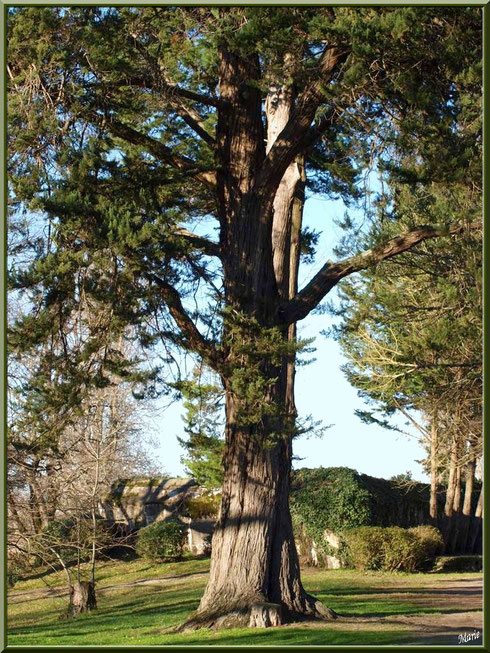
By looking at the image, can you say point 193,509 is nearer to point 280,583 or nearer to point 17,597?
point 17,597

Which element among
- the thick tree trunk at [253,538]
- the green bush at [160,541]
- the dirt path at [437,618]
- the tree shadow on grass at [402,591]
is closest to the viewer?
the dirt path at [437,618]

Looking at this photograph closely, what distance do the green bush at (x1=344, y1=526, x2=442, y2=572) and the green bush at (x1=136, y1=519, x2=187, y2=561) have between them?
17.0 ft

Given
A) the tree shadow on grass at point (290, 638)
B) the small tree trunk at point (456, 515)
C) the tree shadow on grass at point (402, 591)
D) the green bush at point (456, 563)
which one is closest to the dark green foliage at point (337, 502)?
the green bush at point (456, 563)

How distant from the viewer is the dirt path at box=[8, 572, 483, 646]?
1038 centimetres

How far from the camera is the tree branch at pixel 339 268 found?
12016 millimetres

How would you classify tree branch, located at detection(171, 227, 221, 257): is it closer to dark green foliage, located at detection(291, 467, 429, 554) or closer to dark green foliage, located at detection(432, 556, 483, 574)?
dark green foliage, located at detection(291, 467, 429, 554)

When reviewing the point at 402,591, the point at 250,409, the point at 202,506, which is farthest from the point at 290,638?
the point at 202,506

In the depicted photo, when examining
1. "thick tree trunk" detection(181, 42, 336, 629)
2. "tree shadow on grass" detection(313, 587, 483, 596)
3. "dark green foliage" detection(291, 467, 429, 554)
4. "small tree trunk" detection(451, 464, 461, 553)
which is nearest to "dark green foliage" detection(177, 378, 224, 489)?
"thick tree trunk" detection(181, 42, 336, 629)

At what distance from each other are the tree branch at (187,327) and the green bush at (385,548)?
35.0 feet

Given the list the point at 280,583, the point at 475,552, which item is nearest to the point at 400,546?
the point at 475,552

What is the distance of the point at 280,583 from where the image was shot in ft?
39.9

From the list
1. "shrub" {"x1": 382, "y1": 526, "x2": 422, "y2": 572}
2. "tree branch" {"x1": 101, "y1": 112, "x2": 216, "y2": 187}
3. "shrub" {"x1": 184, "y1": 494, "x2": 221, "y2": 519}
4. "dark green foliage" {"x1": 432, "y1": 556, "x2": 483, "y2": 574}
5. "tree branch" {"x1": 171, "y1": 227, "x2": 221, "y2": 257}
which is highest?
"tree branch" {"x1": 101, "y1": 112, "x2": 216, "y2": 187}

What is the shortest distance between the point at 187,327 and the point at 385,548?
1124 centimetres

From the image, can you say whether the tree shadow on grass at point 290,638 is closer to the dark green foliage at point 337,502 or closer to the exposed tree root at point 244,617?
the exposed tree root at point 244,617
